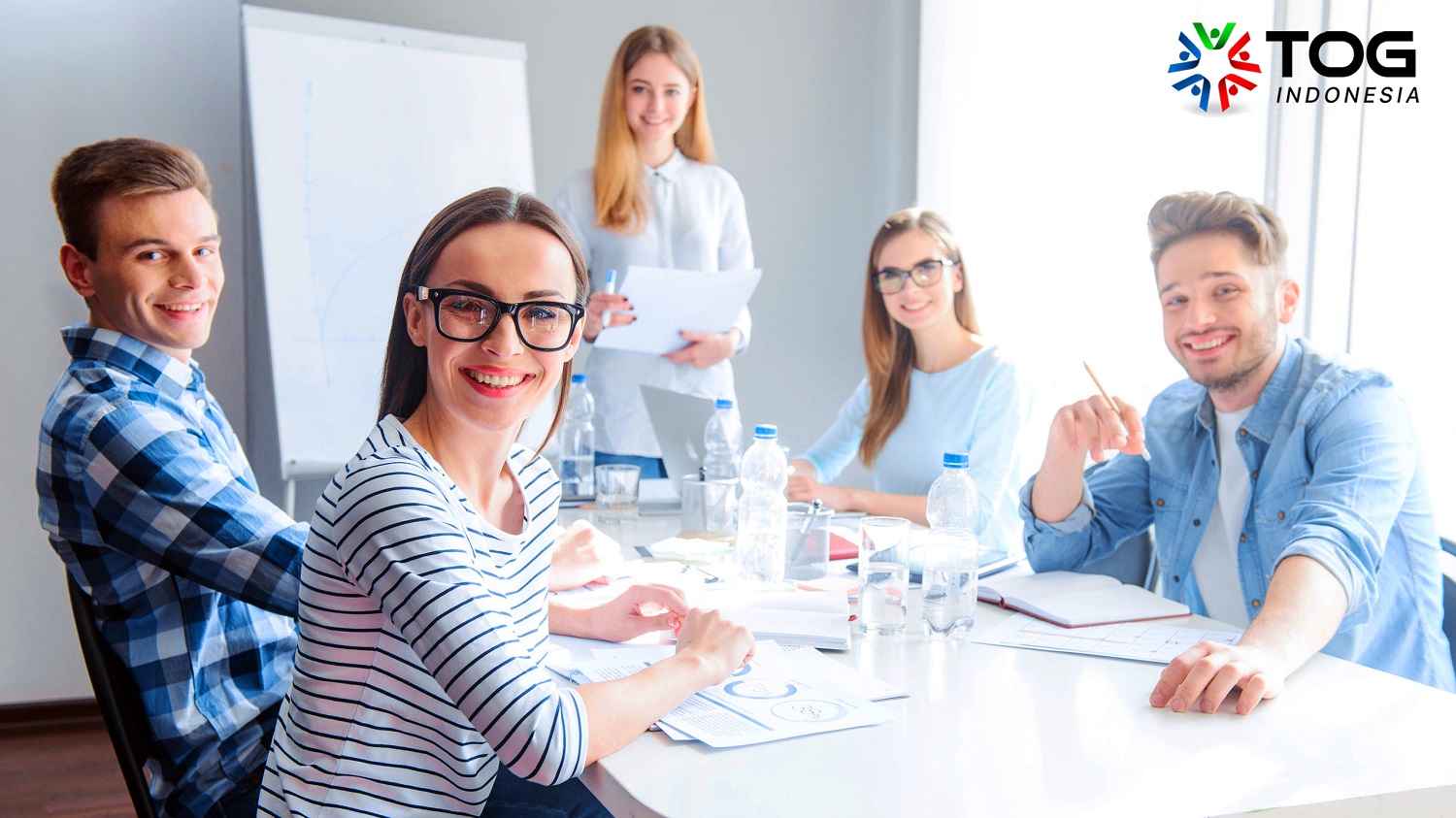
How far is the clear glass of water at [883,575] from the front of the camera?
1.43 m

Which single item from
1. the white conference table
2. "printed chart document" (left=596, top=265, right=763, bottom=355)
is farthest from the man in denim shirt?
"printed chart document" (left=596, top=265, right=763, bottom=355)

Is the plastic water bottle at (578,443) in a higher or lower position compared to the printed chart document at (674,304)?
lower

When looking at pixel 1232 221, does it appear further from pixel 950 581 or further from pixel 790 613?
pixel 790 613

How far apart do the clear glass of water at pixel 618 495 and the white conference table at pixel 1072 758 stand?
100cm

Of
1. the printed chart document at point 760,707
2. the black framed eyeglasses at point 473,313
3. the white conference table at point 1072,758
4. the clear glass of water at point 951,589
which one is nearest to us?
the white conference table at point 1072,758

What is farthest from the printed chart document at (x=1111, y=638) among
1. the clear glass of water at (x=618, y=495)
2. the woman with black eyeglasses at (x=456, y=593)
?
the clear glass of water at (x=618, y=495)

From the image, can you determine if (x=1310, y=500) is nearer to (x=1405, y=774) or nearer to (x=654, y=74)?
(x=1405, y=774)

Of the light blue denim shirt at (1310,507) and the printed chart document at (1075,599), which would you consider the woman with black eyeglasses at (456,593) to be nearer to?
the printed chart document at (1075,599)

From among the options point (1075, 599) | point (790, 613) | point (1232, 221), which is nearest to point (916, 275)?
point (1232, 221)

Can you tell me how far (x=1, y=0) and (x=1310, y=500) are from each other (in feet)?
11.4

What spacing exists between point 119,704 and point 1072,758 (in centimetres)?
101

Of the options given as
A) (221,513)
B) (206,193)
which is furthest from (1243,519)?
(206,193)

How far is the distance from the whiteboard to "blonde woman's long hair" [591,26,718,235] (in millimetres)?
675

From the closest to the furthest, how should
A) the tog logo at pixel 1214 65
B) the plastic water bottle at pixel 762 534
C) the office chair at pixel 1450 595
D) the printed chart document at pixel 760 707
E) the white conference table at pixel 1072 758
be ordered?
1. the white conference table at pixel 1072 758
2. the printed chart document at pixel 760 707
3. the office chair at pixel 1450 595
4. the plastic water bottle at pixel 762 534
5. the tog logo at pixel 1214 65
